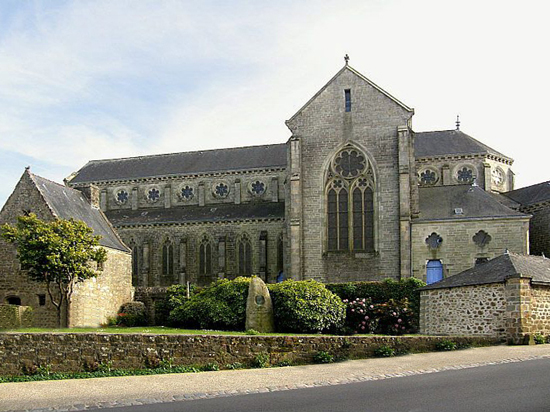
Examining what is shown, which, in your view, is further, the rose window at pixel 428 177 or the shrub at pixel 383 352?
the rose window at pixel 428 177

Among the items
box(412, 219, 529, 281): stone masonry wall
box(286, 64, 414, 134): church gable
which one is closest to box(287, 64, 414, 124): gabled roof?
box(286, 64, 414, 134): church gable

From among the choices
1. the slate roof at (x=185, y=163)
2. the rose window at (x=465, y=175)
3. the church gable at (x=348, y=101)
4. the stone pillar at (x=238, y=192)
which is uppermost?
the church gable at (x=348, y=101)

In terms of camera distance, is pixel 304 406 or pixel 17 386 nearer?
pixel 304 406

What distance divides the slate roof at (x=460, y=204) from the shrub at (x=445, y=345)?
17677mm

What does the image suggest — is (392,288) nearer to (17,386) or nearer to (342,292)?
(342,292)

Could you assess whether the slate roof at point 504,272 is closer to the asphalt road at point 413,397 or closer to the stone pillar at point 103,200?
the asphalt road at point 413,397

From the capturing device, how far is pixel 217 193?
50562 millimetres

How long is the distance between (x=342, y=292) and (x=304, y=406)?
1814 centimetres

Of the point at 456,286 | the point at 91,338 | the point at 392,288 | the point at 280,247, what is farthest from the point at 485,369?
the point at 280,247

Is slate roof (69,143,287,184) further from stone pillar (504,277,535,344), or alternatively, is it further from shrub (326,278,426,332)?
stone pillar (504,277,535,344)

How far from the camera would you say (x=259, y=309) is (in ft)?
83.8

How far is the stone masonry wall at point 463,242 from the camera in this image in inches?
1374

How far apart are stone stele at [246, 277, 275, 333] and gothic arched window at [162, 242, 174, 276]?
2185 cm

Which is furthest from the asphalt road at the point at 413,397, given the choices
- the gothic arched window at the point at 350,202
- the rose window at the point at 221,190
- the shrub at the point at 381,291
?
the rose window at the point at 221,190
